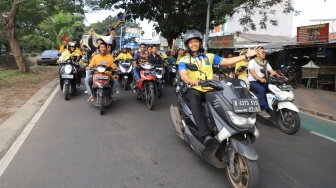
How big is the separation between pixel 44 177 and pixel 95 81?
3.44 metres

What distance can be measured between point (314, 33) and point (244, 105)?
11.4 metres

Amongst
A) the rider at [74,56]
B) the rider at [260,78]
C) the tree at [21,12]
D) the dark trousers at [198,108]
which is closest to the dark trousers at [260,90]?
the rider at [260,78]

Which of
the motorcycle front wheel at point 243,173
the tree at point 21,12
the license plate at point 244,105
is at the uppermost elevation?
the tree at point 21,12

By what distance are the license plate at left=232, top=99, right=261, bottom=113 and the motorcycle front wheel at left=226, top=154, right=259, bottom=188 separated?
0.52m

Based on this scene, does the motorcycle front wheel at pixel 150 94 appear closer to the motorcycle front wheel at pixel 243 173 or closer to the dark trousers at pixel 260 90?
the dark trousers at pixel 260 90

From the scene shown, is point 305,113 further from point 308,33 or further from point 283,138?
point 308,33

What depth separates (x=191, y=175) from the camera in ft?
11.8

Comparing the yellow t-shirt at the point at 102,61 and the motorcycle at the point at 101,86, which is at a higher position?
the yellow t-shirt at the point at 102,61

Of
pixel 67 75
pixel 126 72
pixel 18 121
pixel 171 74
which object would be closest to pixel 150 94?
pixel 67 75

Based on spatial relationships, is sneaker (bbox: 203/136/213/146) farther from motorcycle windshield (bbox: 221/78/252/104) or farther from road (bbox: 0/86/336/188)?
motorcycle windshield (bbox: 221/78/252/104)

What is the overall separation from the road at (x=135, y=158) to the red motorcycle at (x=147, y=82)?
3.27 feet

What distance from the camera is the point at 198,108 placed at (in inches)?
149

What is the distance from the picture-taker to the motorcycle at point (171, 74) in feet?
36.9

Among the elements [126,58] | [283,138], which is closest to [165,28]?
[126,58]
